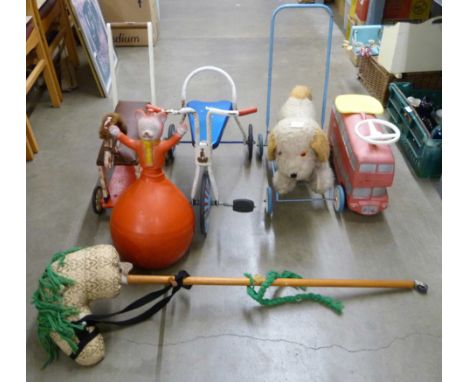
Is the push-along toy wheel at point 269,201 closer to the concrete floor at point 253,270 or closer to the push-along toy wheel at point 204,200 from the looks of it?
the concrete floor at point 253,270

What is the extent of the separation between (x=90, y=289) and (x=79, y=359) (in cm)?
24

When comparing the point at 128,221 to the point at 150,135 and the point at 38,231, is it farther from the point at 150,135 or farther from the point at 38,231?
the point at 38,231

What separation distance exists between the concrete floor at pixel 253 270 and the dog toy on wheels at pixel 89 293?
6cm

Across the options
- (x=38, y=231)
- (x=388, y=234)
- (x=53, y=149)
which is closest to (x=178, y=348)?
(x=38, y=231)

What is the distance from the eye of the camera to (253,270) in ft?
6.17

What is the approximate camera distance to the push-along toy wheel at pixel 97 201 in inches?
83.1

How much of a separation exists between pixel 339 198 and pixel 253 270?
60 centimetres

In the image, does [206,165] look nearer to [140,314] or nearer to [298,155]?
[298,155]

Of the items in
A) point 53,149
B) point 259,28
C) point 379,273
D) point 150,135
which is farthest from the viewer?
point 259,28

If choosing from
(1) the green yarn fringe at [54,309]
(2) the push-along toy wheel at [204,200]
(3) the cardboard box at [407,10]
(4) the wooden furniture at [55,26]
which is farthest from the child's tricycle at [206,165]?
(3) the cardboard box at [407,10]

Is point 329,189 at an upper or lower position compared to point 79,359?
upper

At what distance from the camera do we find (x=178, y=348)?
1.59 metres

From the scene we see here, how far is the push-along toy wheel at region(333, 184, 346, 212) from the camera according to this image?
83.9 inches

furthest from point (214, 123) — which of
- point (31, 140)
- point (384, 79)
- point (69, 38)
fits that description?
point (69, 38)
